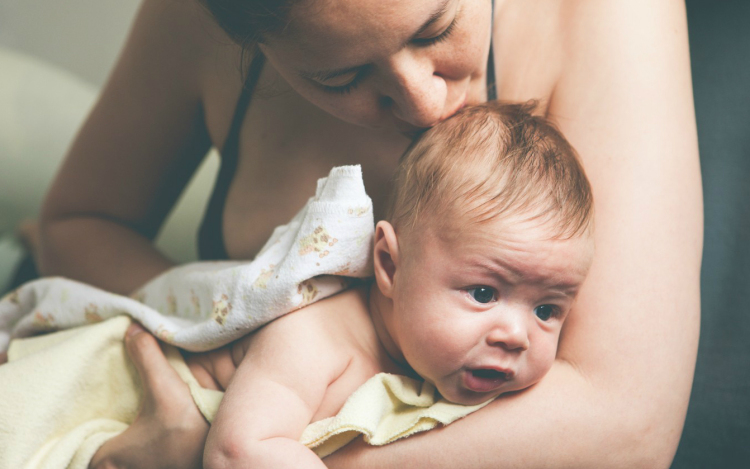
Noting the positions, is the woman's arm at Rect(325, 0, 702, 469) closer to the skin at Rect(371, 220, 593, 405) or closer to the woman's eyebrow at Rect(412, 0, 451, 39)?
the skin at Rect(371, 220, 593, 405)

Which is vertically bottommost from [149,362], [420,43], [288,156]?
[149,362]

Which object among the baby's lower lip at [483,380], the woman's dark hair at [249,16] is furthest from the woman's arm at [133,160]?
the baby's lower lip at [483,380]

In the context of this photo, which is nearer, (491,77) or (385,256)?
(385,256)

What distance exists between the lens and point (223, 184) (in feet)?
3.91

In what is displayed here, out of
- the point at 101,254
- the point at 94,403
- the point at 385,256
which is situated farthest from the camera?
the point at 101,254

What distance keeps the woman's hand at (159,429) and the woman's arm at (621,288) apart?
216 millimetres

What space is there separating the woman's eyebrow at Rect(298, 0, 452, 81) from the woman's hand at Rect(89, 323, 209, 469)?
0.50m

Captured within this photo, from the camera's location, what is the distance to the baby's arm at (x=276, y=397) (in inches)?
28.8

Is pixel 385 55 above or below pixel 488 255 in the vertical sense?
above

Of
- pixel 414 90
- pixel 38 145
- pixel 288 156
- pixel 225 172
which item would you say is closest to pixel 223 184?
pixel 225 172

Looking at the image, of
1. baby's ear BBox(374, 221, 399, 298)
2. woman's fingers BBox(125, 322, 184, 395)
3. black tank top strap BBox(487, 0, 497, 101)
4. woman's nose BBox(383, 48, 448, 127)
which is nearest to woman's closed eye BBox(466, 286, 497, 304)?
baby's ear BBox(374, 221, 399, 298)

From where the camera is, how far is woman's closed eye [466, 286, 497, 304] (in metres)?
0.79

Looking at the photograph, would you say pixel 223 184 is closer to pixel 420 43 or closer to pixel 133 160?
pixel 133 160

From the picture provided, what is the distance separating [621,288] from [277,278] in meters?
0.47
